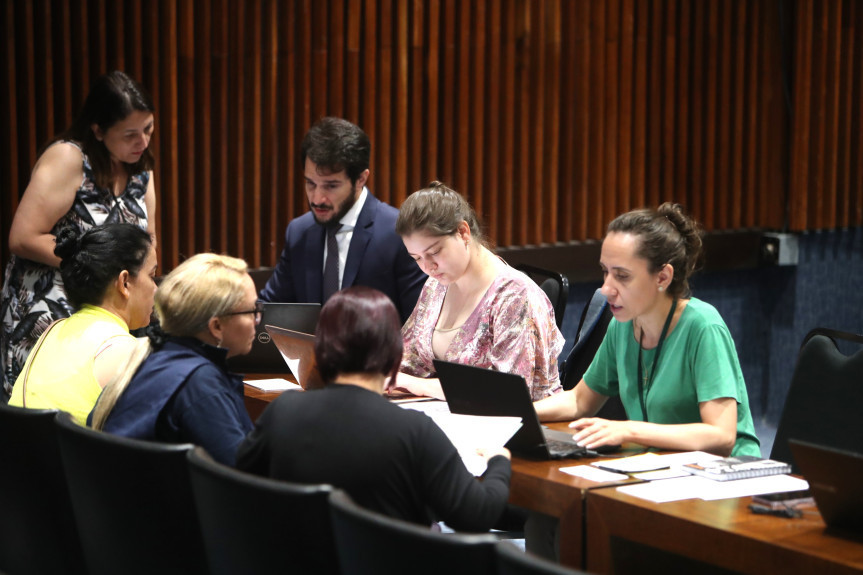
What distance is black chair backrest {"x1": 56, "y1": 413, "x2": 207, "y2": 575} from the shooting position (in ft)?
7.37

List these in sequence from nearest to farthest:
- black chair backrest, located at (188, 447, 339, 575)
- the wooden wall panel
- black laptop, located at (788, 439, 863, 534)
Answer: black chair backrest, located at (188, 447, 339, 575)
black laptop, located at (788, 439, 863, 534)
the wooden wall panel

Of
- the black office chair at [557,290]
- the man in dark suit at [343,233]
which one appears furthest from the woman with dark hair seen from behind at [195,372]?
the black office chair at [557,290]

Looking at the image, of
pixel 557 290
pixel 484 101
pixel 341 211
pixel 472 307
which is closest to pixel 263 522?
pixel 472 307

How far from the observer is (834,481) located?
6.92ft

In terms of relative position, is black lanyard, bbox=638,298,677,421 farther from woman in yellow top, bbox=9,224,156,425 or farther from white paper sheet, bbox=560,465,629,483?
woman in yellow top, bbox=9,224,156,425

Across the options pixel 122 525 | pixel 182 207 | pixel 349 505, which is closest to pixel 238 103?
pixel 182 207

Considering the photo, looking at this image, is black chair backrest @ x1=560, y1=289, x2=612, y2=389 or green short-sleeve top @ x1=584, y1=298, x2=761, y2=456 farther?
black chair backrest @ x1=560, y1=289, x2=612, y2=389

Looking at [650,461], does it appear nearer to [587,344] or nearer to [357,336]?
[357,336]

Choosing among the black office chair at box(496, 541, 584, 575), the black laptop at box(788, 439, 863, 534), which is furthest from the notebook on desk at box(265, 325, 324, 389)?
the black office chair at box(496, 541, 584, 575)

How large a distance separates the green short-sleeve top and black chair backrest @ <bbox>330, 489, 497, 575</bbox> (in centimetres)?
140

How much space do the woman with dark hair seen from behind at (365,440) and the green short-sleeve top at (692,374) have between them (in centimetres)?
94

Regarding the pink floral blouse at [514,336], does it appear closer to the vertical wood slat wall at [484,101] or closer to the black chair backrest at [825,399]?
the black chair backrest at [825,399]

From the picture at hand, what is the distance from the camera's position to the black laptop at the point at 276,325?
369 centimetres

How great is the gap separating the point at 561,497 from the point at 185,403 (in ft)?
2.88
